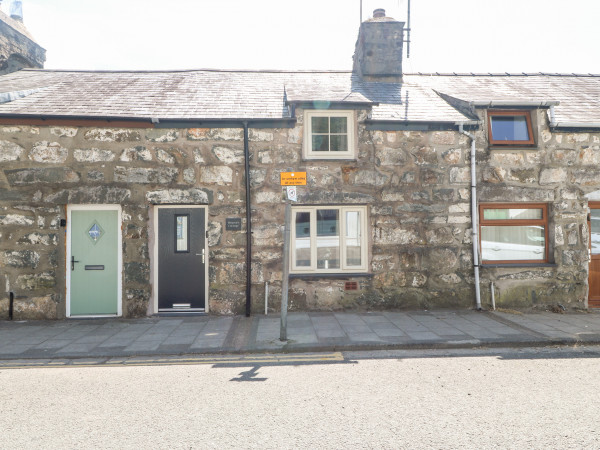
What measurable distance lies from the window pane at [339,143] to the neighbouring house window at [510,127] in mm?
3276

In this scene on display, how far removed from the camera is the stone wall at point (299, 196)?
7750mm

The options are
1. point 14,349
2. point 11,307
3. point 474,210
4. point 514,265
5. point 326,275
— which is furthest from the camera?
point 514,265

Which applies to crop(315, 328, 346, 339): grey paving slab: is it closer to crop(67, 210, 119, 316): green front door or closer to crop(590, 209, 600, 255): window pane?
crop(67, 210, 119, 316): green front door

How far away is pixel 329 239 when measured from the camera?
8.45m

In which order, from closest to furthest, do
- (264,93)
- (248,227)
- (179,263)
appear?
(248,227), (179,263), (264,93)

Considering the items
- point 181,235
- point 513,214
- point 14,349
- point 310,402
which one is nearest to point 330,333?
point 310,402

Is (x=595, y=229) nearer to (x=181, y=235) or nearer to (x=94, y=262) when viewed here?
(x=181, y=235)

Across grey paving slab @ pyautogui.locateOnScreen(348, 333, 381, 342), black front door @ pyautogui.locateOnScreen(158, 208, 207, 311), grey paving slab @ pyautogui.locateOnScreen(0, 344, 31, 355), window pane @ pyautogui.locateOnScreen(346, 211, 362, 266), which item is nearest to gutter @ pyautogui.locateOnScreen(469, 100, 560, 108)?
window pane @ pyautogui.locateOnScreen(346, 211, 362, 266)

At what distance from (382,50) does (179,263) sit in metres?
8.20

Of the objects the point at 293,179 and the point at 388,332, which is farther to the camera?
the point at 388,332

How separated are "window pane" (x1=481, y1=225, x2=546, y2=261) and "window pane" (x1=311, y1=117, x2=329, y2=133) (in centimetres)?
421

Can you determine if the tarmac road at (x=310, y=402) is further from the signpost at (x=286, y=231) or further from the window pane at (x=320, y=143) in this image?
the window pane at (x=320, y=143)

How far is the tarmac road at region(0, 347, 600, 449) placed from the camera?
321cm

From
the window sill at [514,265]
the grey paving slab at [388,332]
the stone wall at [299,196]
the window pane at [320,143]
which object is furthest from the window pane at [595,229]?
the window pane at [320,143]
